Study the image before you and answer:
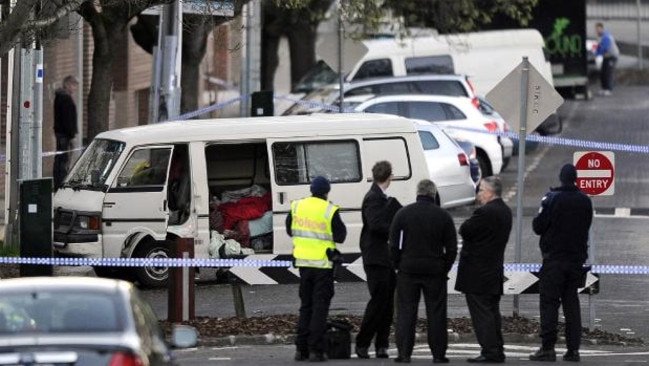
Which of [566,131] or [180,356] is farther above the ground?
[566,131]

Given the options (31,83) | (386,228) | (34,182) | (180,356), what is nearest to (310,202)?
(386,228)

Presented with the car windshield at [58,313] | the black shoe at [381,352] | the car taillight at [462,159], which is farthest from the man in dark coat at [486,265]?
the car taillight at [462,159]

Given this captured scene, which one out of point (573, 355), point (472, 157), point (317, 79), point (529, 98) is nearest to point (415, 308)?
point (573, 355)

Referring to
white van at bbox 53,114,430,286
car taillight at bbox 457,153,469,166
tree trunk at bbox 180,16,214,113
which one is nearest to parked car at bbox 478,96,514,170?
car taillight at bbox 457,153,469,166

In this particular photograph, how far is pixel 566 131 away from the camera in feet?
127

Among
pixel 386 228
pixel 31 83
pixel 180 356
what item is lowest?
pixel 180 356

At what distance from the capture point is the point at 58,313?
8672 mm

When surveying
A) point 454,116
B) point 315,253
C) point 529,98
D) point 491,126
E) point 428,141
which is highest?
point 454,116

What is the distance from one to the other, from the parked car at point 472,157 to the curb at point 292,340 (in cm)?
973

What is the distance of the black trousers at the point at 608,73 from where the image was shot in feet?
153

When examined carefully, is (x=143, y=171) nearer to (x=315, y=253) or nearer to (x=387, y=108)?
(x=315, y=253)

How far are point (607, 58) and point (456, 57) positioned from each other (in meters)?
9.73

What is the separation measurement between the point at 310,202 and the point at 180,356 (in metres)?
1.95

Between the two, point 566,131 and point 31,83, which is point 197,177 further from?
point 566,131
